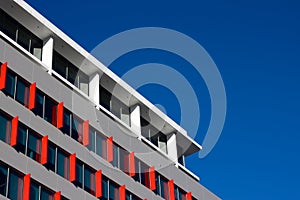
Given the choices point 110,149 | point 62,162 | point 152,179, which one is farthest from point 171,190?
point 62,162

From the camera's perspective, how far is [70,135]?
52156 millimetres

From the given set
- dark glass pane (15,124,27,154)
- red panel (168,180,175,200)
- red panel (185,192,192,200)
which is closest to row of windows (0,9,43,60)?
dark glass pane (15,124,27,154)

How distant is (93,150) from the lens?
177ft

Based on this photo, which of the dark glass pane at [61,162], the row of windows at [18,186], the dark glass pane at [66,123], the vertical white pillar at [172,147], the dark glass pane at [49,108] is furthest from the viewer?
the vertical white pillar at [172,147]

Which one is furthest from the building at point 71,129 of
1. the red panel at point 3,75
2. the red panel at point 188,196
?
the red panel at point 188,196

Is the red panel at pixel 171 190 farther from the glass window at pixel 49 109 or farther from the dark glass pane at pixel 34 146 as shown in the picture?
the dark glass pane at pixel 34 146

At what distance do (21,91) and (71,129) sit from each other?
5549mm

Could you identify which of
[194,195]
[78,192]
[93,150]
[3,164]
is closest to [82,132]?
[93,150]

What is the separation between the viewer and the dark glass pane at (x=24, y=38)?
54578mm

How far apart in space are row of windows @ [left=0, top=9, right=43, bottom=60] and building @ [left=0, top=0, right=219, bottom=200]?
78 millimetres

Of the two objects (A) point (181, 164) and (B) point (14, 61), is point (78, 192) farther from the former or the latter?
(A) point (181, 164)

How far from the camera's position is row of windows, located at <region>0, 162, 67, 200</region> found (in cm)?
4393

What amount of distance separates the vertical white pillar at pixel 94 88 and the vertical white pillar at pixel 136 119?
5218mm

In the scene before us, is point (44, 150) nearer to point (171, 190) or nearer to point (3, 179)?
point (3, 179)
